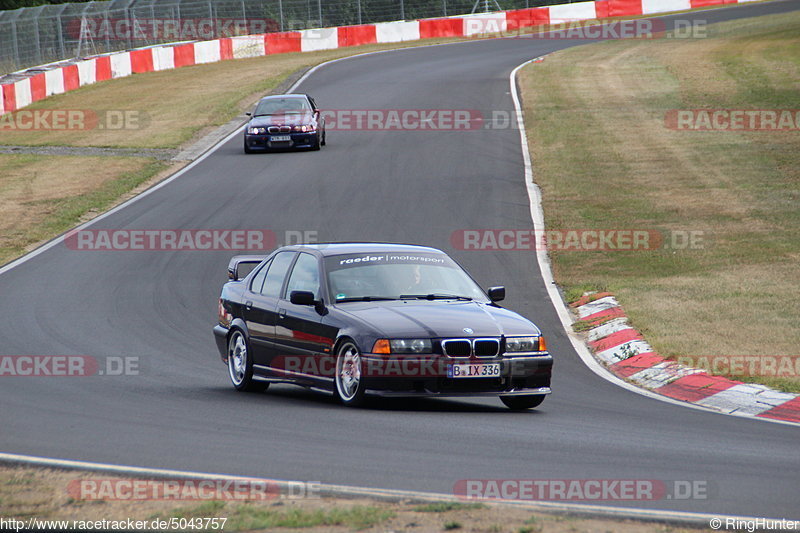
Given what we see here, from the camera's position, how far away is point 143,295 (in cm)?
1616

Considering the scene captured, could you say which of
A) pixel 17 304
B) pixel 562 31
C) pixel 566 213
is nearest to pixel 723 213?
pixel 566 213

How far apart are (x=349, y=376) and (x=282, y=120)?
830 inches

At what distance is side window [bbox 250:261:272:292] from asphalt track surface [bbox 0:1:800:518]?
0.99 meters

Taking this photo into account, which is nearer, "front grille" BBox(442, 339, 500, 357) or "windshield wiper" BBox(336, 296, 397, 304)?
"front grille" BBox(442, 339, 500, 357)

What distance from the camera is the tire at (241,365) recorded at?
10836 mm

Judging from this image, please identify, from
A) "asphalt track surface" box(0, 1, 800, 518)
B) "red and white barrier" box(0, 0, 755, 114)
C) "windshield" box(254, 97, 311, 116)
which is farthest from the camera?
"red and white barrier" box(0, 0, 755, 114)

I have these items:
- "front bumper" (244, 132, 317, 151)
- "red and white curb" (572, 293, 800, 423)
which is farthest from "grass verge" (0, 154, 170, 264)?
"red and white curb" (572, 293, 800, 423)

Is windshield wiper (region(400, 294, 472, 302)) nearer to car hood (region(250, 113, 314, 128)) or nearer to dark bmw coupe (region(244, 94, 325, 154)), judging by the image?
dark bmw coupe (region(244, 94, 325, 154))

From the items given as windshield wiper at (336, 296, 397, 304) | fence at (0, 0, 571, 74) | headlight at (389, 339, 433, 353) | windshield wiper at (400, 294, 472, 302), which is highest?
fence at (0, 0, 571, 74)

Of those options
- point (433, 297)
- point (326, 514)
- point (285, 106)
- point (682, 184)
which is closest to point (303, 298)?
point (433, 297)

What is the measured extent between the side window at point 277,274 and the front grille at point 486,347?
2.39 metres

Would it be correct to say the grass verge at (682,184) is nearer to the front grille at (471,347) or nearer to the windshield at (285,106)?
the front grille at (471,347)

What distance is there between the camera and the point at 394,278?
1031 cm

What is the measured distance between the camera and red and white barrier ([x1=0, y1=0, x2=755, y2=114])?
4000 centimetres
